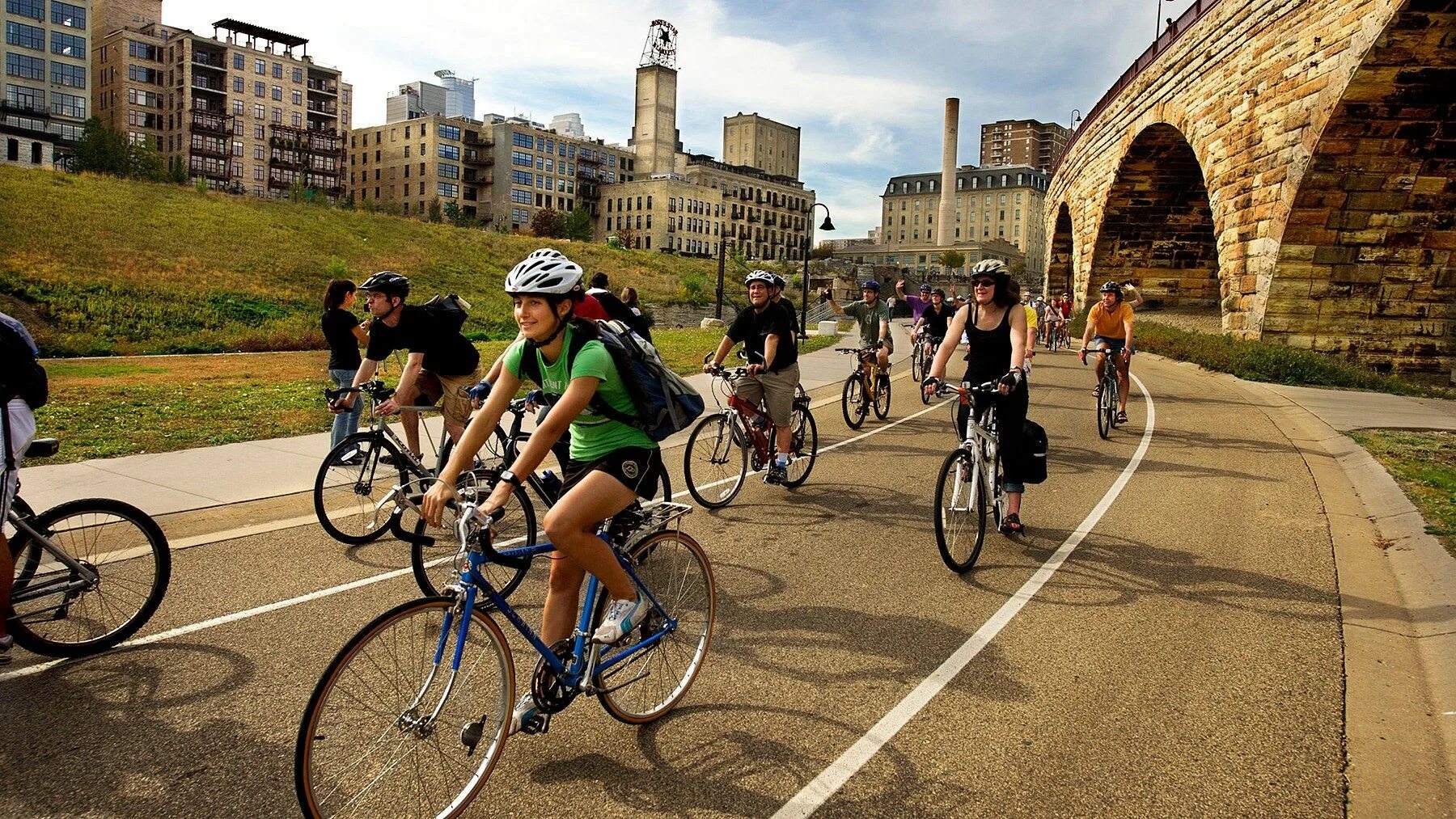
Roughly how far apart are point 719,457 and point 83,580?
5023mm

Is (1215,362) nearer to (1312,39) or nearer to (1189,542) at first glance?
(1312,39)

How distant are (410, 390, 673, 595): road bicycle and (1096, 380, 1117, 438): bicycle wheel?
7808 millimetres

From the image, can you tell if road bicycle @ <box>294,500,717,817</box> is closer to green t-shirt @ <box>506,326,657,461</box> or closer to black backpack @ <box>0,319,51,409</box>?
green t-shirt @ <box>506,326,657,461</box>

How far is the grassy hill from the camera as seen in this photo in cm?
2938

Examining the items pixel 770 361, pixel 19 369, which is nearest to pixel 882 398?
pixel 770 361

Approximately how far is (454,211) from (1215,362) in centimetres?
9267

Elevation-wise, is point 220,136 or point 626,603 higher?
point 220,136

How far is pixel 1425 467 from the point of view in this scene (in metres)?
9.94

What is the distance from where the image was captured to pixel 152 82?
9712 centimetres

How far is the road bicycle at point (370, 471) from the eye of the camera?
6578 mm

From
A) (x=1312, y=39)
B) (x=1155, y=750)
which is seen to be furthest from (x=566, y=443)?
(x=1312, y=39)

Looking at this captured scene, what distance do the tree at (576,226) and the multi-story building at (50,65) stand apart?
45.3 meters

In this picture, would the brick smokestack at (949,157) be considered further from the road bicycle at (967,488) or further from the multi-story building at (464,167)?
the road bicycle at (967,488)

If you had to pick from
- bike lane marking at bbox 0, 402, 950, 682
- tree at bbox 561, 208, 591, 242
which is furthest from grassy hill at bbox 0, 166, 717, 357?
tree at bbox 561, 208, 591, 242
